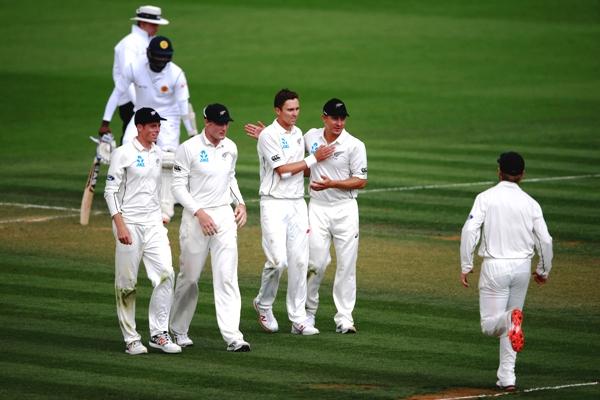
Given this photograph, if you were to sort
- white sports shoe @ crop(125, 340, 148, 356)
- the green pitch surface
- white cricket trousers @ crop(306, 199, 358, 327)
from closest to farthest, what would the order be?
the green pitch surface < white sports shoe @ crop(125, 340, 148, 356) < white cricket trousers @ crop(306, 199, 358, 327)

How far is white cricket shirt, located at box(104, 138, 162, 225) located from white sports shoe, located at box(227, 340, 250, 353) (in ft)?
4.01

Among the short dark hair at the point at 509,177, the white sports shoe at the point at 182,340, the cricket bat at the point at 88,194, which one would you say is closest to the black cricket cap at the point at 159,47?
the cricket bat at the point at 88,194

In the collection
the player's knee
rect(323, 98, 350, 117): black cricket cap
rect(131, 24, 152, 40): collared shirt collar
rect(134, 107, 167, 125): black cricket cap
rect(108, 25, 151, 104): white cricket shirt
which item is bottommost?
the player's knee

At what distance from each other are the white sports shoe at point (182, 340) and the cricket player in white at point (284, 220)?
0.89m

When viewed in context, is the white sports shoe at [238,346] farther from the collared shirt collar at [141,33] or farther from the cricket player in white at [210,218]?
the collared shirt collar at [141,33]

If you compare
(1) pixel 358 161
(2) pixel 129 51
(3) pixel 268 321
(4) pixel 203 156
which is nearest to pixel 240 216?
(4) pixel 203 156

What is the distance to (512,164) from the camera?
39.0ft

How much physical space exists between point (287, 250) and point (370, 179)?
31.3 feet

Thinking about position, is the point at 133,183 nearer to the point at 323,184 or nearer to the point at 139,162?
the point at 139,162

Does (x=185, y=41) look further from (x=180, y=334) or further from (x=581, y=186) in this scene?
(x=180, y=334)

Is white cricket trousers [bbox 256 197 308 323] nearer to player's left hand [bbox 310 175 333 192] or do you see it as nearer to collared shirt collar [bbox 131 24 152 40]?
player's left hand [bbox 310 175 333 192]

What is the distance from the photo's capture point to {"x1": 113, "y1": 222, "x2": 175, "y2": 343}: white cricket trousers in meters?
13.0

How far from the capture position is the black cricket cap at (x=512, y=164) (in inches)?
468

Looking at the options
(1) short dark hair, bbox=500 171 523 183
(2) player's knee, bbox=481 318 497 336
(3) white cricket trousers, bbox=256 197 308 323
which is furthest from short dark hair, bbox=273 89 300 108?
(2) player's knee, bbox=481 318 497 336
